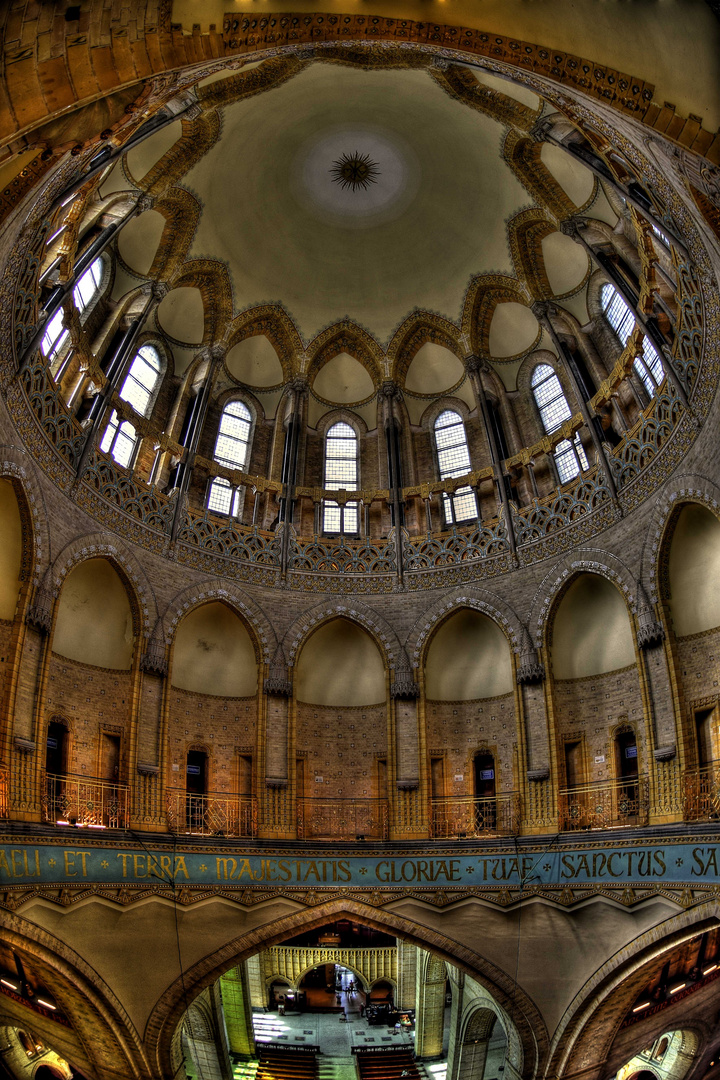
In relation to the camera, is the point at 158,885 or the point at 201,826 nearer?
the point at 158,885

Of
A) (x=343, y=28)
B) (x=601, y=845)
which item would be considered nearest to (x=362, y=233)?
(x=343, y=28)

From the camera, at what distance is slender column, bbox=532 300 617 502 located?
69.9 ft

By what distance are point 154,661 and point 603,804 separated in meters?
12.1

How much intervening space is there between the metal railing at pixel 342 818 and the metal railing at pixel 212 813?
1.49m

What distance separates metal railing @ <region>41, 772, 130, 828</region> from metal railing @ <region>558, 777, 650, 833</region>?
10966 millimetres

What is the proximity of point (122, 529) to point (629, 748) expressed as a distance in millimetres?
14407

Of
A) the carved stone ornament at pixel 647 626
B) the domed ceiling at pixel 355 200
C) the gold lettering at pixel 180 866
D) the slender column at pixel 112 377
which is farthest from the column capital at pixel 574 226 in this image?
the gold lettering at pixel 180 866

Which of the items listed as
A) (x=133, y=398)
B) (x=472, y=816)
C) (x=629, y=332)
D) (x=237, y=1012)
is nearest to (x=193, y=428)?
(x=133, y=398)

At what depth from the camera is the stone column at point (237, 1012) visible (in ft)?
89.1

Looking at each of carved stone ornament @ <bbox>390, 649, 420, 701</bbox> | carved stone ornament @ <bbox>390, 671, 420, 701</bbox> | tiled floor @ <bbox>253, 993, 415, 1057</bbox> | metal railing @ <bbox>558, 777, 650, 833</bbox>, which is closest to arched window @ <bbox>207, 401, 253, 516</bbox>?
carved stone ornament @ <bbox>390, 649, 420, 701</bbox>

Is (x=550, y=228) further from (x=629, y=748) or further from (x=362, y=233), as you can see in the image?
(x=629, y=748)

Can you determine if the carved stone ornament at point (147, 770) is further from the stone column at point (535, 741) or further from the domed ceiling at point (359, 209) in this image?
the domed ceiling at point (359, 209)

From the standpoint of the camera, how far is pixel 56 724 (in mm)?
19031

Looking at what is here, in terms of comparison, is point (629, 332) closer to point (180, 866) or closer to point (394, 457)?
point (394, 457)
